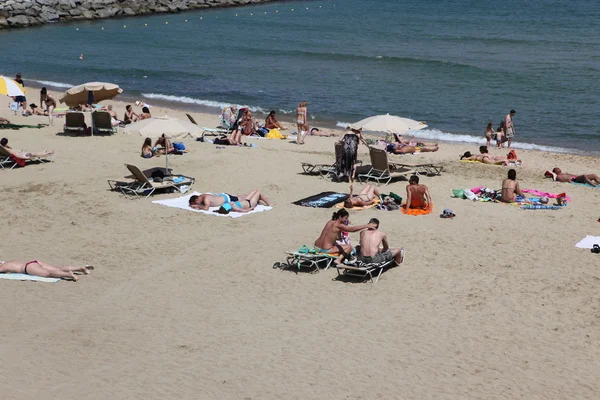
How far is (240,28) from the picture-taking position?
5856 centimetres

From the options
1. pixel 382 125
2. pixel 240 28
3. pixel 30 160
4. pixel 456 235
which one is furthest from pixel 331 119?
pixel 240 28

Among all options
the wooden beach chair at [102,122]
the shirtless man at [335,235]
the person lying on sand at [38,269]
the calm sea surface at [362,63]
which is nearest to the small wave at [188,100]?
the calm sea surface at [362,63]

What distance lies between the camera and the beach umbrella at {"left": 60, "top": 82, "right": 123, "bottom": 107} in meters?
21.2

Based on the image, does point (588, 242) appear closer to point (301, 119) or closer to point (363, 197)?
point (363, 197)

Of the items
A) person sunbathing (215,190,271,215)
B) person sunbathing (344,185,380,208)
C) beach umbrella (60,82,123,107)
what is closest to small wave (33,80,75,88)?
beach umbrella (60,82,123,107)

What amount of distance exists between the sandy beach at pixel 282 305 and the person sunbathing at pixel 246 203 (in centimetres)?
32

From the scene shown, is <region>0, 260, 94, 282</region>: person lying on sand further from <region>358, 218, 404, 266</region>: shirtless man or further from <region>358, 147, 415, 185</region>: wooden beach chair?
<region>358, 147, 415, 185</region>: wooden beach chair

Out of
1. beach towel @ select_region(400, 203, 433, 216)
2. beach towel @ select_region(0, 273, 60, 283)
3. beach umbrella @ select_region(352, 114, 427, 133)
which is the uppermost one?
beach umbrella @ select_region(352, 114, 427, 133)

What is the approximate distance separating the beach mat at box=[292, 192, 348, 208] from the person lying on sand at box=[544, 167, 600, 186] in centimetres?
498

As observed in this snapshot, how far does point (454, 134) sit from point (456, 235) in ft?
42.2

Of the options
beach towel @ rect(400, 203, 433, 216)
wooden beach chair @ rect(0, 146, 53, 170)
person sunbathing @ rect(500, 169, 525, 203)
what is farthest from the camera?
wooden beach chair @ rect(0, 146, 53, 170)

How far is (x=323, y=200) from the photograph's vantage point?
15516 millimetres

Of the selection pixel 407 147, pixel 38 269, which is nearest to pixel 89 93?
pixel 407 147

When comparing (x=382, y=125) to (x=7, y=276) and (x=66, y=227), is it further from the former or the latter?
(x=7, y=276)
